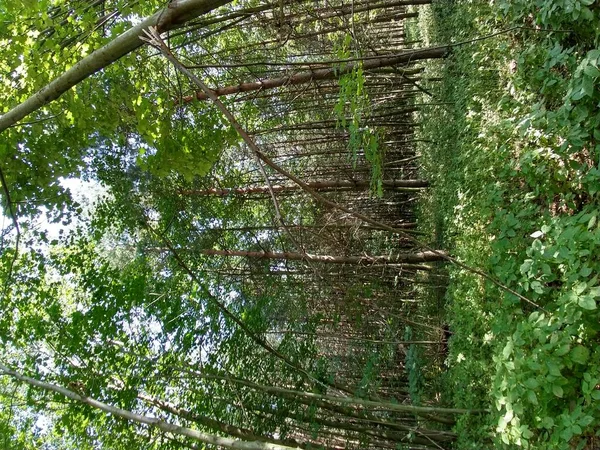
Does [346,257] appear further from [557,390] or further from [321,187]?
[557,390]

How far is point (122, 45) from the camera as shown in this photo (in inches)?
63.7

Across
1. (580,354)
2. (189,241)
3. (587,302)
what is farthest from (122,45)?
(189,241)

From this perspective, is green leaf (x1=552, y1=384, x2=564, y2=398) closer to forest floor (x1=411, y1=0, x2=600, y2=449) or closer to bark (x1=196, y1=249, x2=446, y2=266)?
forest floor (x1=411, y1=0, x2=600, y2=449)

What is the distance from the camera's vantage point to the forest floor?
2064 mm

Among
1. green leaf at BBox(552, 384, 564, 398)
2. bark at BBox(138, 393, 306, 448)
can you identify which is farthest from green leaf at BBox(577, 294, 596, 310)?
bark at BBox(138, 393, 306, 448)

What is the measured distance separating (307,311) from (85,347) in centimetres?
332

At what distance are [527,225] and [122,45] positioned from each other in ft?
7.79

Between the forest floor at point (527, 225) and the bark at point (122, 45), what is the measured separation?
5.06 feet

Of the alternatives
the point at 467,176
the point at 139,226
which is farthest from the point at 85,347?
the point at 467,176

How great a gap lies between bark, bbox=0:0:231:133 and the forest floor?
5.06ft

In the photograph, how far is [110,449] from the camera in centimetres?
473

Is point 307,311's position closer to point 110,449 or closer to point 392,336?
point 392,336

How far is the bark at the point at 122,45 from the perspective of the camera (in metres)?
1.49

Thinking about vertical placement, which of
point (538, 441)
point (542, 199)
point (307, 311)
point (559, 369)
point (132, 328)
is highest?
point (307, 311)
